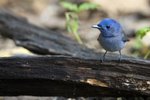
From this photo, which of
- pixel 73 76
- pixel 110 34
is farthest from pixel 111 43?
pixel 73 76

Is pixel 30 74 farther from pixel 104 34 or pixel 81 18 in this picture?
pixel 81 18

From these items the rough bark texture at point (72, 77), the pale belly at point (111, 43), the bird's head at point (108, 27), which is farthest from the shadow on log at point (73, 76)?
the bird's head at point (108, 27)

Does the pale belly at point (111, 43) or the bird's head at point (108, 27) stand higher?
the bird's head at point (108, 27)

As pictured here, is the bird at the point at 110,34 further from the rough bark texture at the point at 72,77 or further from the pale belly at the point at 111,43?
the rough bark texture at the point at 72,77

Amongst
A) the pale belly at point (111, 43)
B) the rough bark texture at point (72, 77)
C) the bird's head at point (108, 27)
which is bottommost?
the rough bark texture at point (72, 77)

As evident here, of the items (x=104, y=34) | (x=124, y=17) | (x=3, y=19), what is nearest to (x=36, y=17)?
(x=124, y=17)

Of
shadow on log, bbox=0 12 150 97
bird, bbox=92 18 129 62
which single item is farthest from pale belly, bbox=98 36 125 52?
shadow on log, bbox=0 12 150 97
